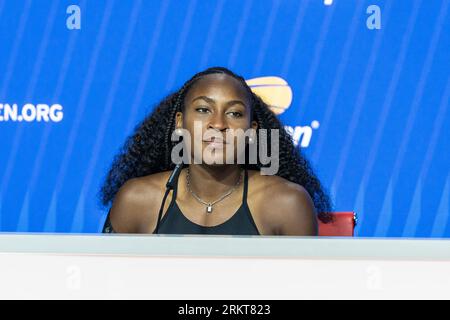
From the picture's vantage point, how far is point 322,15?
2.18 meters

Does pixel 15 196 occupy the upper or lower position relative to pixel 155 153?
lower

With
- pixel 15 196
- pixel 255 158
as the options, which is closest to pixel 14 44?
pixel 15 196

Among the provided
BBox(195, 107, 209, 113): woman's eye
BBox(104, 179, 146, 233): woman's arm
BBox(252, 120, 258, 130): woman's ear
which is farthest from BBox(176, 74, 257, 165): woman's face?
BBox(104, 179, 146, 233): woman's arm

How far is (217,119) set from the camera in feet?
6.28

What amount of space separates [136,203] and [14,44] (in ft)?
2.24

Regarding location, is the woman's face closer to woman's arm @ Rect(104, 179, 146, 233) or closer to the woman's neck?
the woman's neck

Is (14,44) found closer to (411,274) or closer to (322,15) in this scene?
(322,15)

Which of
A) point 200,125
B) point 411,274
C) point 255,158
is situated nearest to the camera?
point 411,274

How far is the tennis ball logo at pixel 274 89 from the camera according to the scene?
2207 mm

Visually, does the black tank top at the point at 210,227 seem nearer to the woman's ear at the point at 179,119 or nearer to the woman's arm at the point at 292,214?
the woman's arm at the point at 292,214

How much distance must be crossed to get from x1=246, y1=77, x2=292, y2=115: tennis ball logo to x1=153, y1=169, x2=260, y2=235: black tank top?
0.37 metres

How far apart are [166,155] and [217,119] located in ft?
1.07

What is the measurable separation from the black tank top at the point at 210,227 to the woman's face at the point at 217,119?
0.15 metres

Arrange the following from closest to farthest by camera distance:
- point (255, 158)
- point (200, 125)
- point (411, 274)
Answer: point (411, 274) → point (200, 125) → point (255, 158)
